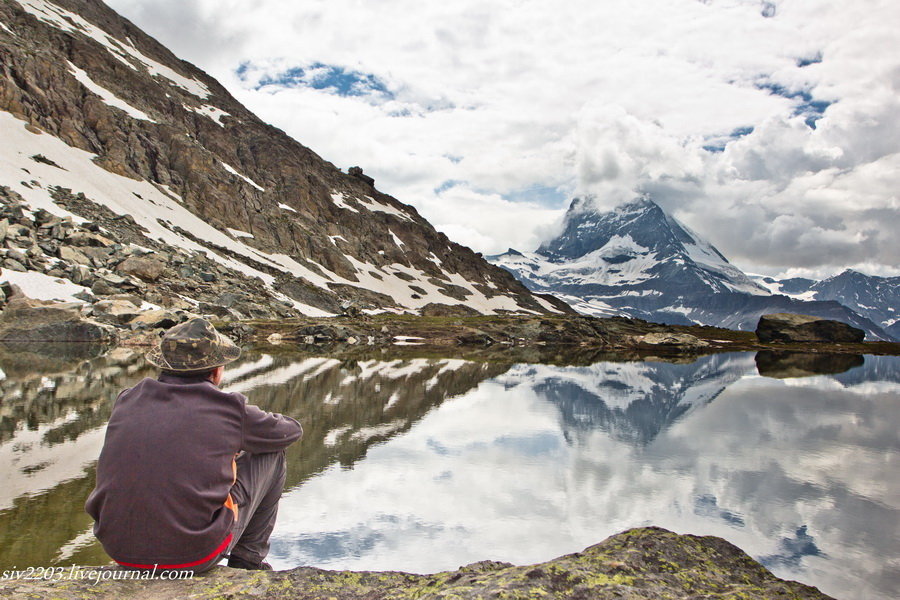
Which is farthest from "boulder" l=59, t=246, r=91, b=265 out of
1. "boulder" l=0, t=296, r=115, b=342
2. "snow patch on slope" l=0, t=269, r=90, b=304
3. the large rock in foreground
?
the large rock in foreground

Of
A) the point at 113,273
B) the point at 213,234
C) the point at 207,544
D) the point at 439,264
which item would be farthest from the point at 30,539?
the point at 439,264

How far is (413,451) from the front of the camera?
12.6 metres

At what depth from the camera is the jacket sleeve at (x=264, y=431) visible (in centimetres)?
459

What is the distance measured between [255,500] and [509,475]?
7.07m

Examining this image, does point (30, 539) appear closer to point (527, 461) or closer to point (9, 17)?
point (527, 461)

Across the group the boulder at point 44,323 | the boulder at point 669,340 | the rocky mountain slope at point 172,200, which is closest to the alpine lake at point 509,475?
the boulder at point 44,323

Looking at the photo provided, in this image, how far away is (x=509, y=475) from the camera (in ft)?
36.3

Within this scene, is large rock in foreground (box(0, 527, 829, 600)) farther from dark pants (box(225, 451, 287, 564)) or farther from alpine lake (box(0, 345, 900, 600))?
alpine lake (box(0, 345, 900, 600))

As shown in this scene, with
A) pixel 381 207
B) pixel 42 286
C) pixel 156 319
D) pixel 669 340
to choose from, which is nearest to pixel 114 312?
pixel 156 319

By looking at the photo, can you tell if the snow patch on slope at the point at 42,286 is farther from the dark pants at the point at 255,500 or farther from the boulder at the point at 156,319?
the dark pants at the point at 255,500

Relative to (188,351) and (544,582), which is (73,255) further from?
(544,582)

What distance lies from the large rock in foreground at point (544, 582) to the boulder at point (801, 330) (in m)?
91.7

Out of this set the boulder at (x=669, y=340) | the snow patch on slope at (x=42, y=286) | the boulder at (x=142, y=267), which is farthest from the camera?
the boulder at (x=669, y=340)

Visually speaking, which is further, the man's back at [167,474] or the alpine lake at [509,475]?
the alpine lake at [509,475]
